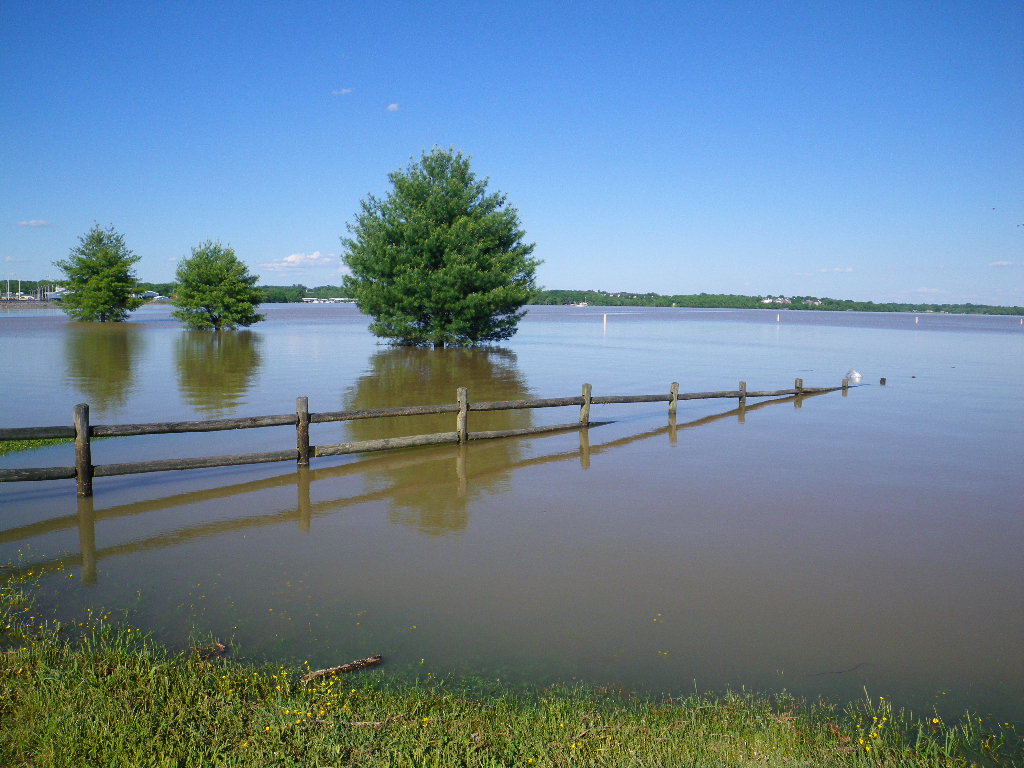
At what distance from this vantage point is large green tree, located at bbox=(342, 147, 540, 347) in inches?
1588

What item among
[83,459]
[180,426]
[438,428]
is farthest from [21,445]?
[438,428]

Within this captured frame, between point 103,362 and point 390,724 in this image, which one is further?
point 103,362

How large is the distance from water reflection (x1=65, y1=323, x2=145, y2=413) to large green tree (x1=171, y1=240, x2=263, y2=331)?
17.2 ft

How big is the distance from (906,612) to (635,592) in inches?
120

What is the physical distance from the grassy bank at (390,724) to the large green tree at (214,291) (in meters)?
64.9

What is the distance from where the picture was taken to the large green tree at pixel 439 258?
4034 cm

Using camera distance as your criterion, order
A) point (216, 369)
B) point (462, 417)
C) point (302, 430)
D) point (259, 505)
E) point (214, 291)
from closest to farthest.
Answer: point (259, 505)
point (302, 430)
point (462, 417)
point (216, 369)
point (214, 291)

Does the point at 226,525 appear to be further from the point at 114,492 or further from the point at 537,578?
the point at 537,578

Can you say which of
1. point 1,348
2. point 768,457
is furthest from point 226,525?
point 1,348

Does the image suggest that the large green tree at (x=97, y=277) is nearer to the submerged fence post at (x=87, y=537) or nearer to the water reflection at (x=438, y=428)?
the water reflection at (x=438, y=428)

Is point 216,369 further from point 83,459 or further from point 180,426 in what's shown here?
point 83,459

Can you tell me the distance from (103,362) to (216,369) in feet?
22.1

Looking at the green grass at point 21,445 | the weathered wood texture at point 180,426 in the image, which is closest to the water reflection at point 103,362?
the green grass at point 21,445

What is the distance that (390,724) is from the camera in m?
5.30
